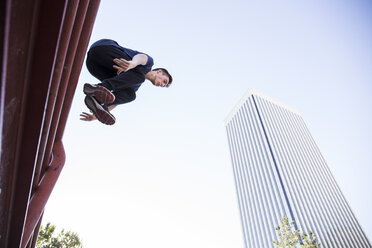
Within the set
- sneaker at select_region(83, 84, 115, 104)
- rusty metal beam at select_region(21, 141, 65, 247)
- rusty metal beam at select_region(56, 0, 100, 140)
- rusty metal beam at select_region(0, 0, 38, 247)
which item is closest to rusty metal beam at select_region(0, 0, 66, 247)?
rusty metal beam at select_region(0, 0, 38, 247)

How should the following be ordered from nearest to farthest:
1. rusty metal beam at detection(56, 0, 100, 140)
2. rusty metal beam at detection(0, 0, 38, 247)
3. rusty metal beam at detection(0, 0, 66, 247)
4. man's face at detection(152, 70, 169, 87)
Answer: rusty metal beam at detection(0, 0, 38, 247) → rusty metal beam at detection(0, 0, 66, 247) → rusty metal beam at detection(56, 0, 100, 140) → man's face at detection(152, 70, 169, 87)

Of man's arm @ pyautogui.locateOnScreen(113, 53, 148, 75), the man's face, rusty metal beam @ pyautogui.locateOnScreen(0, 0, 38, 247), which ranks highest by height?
the man's face

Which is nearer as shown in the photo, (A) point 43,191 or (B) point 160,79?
(A) point 43,191

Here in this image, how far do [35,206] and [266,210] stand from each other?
53275 millimetres

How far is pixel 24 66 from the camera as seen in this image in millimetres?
660

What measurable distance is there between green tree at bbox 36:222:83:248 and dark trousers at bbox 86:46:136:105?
17292 millimetres

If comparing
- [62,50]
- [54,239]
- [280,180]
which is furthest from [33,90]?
[280,180]

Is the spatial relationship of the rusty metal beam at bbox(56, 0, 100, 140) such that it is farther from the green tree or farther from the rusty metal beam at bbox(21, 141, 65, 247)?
the green tree

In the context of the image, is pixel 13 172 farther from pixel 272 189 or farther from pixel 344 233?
pixel 344 233

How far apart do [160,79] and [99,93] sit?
1057 mm

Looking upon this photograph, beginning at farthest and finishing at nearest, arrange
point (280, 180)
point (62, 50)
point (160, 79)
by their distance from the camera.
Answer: point (280, 180) < point (160, 79) < point (62, 50)

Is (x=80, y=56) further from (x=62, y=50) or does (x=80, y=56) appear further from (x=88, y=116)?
(x=88, y=116)

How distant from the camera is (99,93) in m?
1.91

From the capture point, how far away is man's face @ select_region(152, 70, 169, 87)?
9.17 feet
